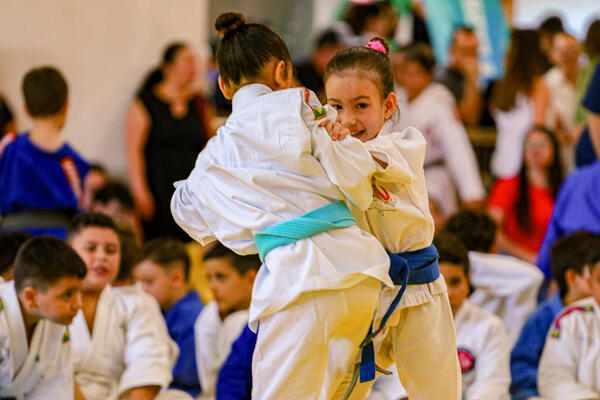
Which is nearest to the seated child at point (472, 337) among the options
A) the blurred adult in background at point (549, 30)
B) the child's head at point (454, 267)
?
the child's head at point (454, 267)

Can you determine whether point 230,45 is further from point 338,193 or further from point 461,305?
point 461,305

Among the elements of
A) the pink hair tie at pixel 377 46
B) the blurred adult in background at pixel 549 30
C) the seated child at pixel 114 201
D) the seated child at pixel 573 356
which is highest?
the blurred adult in background at pixel 549 30

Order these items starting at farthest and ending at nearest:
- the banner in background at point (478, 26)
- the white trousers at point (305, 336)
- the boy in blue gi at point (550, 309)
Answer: the banner in background at point (478, 26), the boy in blue gi at point (550, 309), the white trousers at point (305, 336)

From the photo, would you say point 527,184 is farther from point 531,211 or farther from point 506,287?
point 506,287

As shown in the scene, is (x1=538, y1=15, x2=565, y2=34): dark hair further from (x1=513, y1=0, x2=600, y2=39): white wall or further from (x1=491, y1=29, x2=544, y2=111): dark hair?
(x1=513, y1=0, x2=600, y2=39): white wall

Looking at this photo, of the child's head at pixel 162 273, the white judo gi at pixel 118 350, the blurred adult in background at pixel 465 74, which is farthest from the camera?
the blurred adult in background at pixel 465 74

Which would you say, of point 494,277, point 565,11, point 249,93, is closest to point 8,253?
point 249,93

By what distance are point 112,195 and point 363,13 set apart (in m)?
2.67

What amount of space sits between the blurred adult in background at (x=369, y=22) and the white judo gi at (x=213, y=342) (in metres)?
3.34

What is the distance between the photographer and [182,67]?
5.25m

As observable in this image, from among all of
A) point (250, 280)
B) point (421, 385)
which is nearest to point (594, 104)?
point (250, 280)

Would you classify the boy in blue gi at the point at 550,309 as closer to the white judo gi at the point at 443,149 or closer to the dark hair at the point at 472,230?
the dark hair at the point at 472,230

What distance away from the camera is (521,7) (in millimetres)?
10969

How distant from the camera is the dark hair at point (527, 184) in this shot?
5.28 metres
